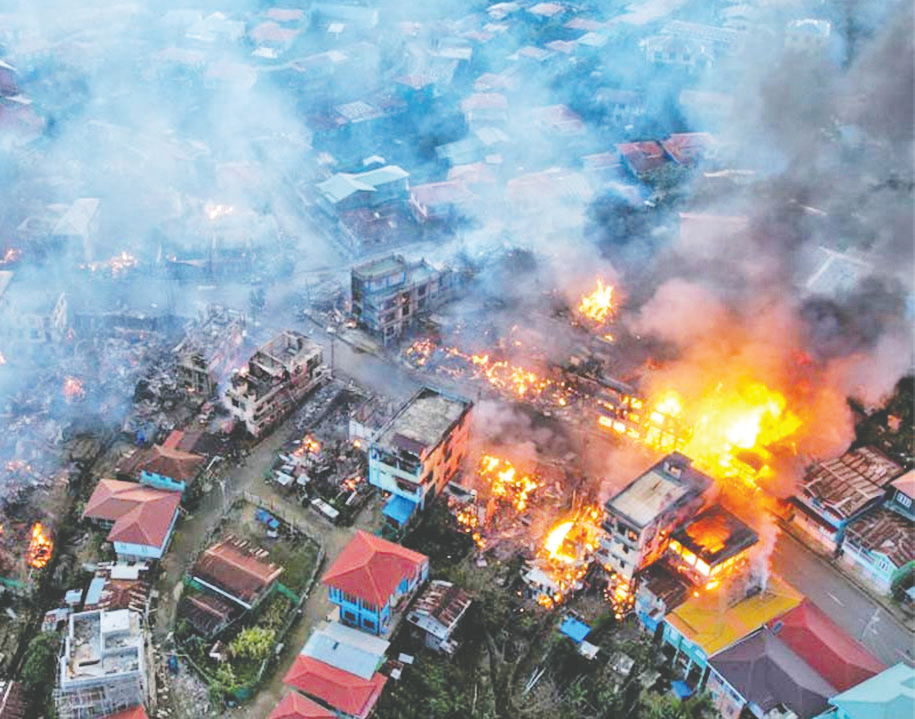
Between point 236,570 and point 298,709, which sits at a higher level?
point 298,709

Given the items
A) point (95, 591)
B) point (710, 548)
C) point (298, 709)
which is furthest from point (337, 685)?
point (710, 548)

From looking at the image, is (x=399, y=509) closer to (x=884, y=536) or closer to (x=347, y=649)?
(x=347, y=649)

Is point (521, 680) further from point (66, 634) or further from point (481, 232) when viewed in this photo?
point (481, 232)

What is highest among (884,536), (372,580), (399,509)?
(372,580)

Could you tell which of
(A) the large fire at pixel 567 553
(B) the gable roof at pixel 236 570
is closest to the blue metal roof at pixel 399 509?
(B) the gable roof at pixel 236 570

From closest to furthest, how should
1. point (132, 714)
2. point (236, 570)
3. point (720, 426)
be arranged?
point (132, 714) → point (236, 570) → point (720, 426)

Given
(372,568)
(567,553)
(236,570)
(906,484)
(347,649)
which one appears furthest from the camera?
(906,484)

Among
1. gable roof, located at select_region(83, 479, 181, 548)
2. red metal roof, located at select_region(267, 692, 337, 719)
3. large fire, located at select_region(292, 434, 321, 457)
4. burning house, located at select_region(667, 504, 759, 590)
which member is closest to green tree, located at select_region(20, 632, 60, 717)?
gable roof, located at select_region(83, 479, 181, 548)
